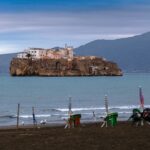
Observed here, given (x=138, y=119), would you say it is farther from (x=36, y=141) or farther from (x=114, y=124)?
(x=36, y=141)

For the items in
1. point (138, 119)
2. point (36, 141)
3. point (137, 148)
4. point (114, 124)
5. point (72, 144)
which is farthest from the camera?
point (114, 124)

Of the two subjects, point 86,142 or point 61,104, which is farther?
point 61,104

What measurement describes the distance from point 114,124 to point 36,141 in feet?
32.4

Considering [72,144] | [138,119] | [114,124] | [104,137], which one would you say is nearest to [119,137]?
[104,137]

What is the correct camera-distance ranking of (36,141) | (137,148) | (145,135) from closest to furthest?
(137,148) < (36,141) < (145,135)

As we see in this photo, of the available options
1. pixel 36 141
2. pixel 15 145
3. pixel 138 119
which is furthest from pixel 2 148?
pixel 138 119

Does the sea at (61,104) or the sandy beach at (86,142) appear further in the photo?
the sea at (61,104)

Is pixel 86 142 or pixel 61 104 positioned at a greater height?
pixel 86 142

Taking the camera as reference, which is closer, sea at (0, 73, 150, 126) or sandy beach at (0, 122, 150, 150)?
sandy beach at (0, 122, 150, 150)

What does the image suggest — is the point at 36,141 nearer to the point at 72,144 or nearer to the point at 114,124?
the point at 72,144

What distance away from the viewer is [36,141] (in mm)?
19562

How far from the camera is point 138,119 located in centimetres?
2698

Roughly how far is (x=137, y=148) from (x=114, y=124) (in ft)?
39.3

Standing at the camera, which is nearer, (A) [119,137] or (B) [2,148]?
(B) [2,148]
